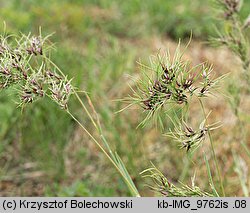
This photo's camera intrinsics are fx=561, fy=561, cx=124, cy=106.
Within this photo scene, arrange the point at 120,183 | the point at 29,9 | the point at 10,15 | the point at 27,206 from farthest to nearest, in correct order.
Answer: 1. the point at 29,9
2. the point at 10,15
3. the point at 120,183
4. the point at 27,206

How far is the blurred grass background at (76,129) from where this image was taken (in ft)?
10.0

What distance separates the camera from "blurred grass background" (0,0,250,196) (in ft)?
10.0

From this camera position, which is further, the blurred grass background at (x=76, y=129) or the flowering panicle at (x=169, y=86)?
the blurred grass background at (x=76, y=129)

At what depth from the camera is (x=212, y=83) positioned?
165cm

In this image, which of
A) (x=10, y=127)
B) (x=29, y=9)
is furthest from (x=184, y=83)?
(x=29, y=9)

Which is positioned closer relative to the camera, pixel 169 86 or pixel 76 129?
pixel 169 86

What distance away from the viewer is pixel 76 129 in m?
3.46

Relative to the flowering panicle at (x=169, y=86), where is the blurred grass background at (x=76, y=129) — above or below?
above

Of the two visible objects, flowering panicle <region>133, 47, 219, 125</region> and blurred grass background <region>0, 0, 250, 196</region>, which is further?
blurred grass background <region>0, 0, 250, 196</region>

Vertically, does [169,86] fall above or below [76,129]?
below

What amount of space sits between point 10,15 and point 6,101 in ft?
2.25

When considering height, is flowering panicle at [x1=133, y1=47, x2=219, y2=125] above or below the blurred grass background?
below

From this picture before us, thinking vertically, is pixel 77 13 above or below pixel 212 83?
above

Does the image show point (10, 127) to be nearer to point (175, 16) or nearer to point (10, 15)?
point (10, 15)
